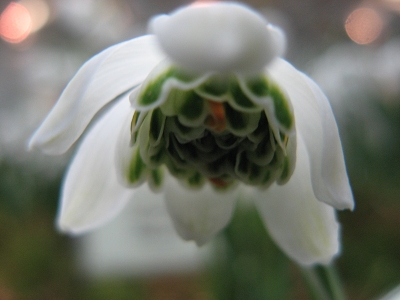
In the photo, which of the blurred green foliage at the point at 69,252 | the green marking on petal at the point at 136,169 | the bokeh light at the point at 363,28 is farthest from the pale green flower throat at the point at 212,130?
the bokeh light at the point at 363,28

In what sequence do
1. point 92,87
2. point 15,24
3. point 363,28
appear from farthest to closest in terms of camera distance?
point 15,24 → point 363,28 → point 92,87

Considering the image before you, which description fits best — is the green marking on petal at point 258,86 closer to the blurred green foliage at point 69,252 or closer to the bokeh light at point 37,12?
the blurred green foliage at point 69,252

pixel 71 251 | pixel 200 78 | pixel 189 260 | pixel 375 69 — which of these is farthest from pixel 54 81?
pixel 200 78

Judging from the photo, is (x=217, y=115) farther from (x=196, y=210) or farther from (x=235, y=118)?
(x=196, y=210)

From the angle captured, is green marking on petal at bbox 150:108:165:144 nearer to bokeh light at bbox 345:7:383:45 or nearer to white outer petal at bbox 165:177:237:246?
white outer petal at bbox 165:177:237:246

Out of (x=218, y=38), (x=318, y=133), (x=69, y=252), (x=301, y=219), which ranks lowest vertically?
(x=69, y=252)

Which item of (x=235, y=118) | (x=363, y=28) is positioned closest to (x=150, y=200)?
(x=235, y=118)

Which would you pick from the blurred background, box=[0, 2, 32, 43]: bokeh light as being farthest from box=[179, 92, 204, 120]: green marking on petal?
box=[0, 2, 32, 43]: bokeh light
